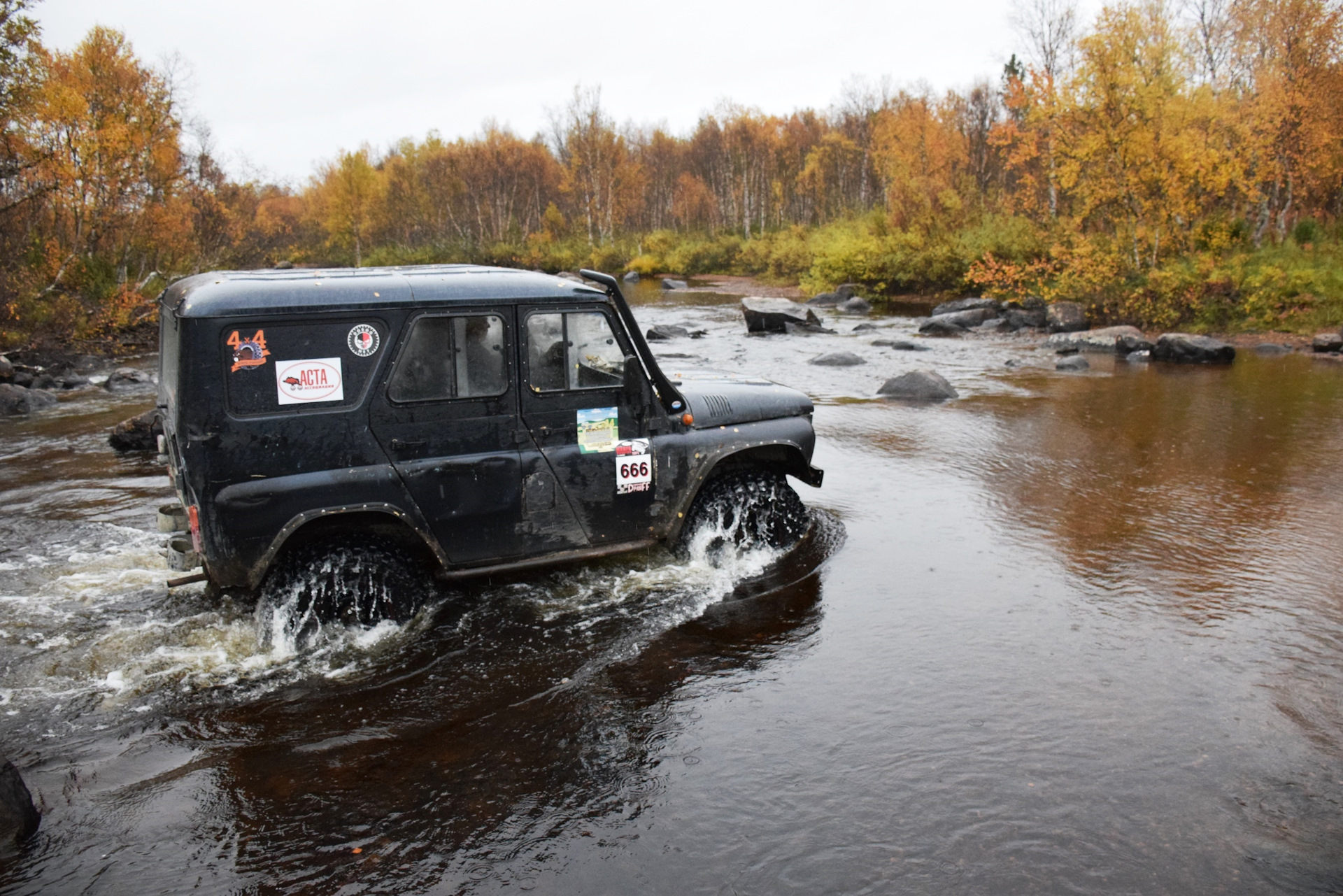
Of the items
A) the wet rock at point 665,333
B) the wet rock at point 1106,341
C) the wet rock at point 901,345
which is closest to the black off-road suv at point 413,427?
the wet rock at point 901,345

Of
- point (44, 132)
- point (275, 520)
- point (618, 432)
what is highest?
point (44, 132)

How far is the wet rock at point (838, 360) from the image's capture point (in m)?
18.8

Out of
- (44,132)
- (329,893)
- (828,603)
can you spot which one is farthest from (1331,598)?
(44,132)

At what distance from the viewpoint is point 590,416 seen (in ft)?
19.5

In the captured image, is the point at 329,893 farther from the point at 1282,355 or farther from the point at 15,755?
the point at 1282,355

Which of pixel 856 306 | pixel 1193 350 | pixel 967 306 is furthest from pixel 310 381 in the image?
pixel 856 306

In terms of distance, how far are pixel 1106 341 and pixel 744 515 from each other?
16508 millimetres

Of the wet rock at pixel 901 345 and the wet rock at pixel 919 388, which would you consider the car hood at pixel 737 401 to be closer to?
the wet rock at pixel 919 388

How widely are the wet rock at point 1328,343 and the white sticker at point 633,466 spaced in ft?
59.8

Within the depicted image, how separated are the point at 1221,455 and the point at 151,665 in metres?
10.9

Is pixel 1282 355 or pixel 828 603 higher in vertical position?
pixel 1282 355

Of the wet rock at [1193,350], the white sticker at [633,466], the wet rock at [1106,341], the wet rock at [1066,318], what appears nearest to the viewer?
the white sticker at [633,466]

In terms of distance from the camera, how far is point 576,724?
Result: 184 inches

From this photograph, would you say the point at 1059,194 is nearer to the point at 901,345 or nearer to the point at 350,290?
the point at 901,345
